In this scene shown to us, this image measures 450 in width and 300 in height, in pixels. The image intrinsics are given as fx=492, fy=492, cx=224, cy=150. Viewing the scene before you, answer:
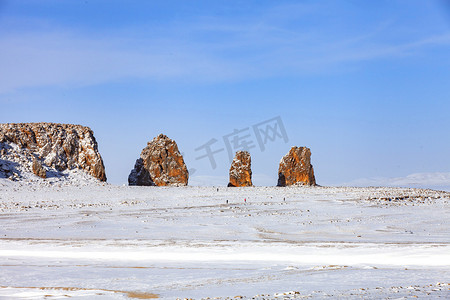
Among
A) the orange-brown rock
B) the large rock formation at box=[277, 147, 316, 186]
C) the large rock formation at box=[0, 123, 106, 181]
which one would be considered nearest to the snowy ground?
the orange-brown rock

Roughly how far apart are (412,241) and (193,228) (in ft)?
26.3

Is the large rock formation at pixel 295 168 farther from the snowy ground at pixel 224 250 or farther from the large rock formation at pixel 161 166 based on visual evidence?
the snowy ground at pixel 224 250

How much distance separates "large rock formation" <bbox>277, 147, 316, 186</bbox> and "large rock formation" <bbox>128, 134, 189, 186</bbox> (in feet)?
36.8

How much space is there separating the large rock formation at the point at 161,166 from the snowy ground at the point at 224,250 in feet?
61.2

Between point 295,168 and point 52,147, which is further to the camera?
point 295,168

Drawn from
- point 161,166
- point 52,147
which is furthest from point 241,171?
point 52,147

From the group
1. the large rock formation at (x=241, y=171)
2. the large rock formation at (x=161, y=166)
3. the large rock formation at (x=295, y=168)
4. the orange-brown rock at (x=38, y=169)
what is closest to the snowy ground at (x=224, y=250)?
the orange-brown rock at (x=38, y=169)

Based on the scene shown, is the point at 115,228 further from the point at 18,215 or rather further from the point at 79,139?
the point at 79,139

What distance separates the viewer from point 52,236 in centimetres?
1689

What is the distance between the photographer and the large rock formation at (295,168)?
52.9 meters

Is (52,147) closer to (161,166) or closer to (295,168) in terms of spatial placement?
(161,166)

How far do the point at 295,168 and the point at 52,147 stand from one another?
24892mm

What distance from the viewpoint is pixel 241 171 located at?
50.9m

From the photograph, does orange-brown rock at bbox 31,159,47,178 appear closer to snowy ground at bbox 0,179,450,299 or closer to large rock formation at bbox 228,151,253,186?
snowy ground at bbox 0,179,450,299
